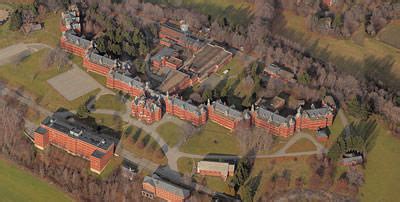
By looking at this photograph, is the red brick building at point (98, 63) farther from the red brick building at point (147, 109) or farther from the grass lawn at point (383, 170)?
the grass lawn at point (383, 170)

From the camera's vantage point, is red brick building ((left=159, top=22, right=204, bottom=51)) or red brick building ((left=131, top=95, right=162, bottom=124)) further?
red brick building ((left=159, top=22, right=204, bottom=51))

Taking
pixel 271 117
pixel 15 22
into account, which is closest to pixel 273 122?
pixel 271 117

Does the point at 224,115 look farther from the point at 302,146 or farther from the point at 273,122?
the point at 302,146

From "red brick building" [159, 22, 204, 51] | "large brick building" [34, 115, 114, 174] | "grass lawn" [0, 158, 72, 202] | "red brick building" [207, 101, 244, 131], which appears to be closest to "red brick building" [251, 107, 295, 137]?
"red brick building" [207, 101, 244, 131]

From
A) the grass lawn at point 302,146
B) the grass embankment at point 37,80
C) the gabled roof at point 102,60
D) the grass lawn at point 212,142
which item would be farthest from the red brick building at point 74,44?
the grass lawn at point 302,146

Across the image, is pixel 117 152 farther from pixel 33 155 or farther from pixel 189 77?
pixel 189 77

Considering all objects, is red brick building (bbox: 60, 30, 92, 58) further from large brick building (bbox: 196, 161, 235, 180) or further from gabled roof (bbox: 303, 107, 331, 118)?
gabled roof (bbox: 303, 107, 331, 118)

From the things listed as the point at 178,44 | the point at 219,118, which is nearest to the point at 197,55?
the point at 178,44
